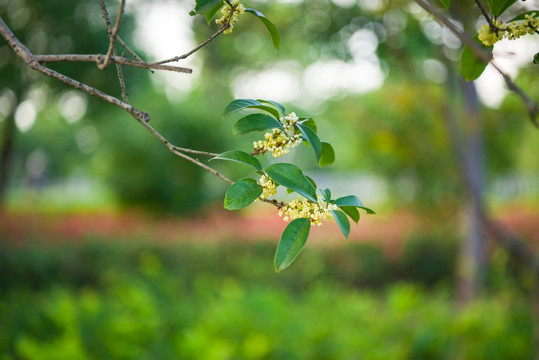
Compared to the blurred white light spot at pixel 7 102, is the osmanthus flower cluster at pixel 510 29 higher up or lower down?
lower down

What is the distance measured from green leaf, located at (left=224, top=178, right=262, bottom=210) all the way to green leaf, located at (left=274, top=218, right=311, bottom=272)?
0.21 ft

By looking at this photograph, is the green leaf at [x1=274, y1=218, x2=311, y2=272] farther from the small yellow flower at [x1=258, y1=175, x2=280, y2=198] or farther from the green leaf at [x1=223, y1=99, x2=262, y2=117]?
the green leaf at [x1=223, y1=99, x2=262, y2=117]

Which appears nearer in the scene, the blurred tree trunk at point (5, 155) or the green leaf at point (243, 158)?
the green leaf at point (243, 158)

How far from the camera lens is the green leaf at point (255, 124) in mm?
678

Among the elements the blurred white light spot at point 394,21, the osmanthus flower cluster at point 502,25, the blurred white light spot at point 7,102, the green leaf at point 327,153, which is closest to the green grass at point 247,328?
the green leaf at point 327,153

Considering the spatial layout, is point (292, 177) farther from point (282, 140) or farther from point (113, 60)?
point (113, 60)

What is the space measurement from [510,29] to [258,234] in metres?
4.49

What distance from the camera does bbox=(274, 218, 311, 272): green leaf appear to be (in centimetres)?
60

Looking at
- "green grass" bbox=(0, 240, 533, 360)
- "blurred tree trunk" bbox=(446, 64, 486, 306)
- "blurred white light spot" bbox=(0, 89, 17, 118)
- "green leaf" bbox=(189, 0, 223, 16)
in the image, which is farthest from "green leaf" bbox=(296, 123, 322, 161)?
"blurred white light spot" bbox=(0, 89, 17, 118)

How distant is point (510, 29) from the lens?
2.27 feet

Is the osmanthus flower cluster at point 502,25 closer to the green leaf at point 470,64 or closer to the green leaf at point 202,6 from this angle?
the green leaf at point 470,64

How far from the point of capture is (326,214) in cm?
62

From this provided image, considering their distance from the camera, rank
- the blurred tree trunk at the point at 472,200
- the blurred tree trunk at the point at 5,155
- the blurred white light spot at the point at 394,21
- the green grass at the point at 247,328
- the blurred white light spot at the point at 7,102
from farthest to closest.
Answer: the blurred tree trunk at the point at 5,155 < the blurred white light spot at the point at 7,102 < the blurred tree trunk at the point at 472,200 < the blurred white light spot at the point at 394,21 < the green grass at the point at 247,328

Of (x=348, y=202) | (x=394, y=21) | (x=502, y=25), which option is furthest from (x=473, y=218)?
(x=348, y=202)
